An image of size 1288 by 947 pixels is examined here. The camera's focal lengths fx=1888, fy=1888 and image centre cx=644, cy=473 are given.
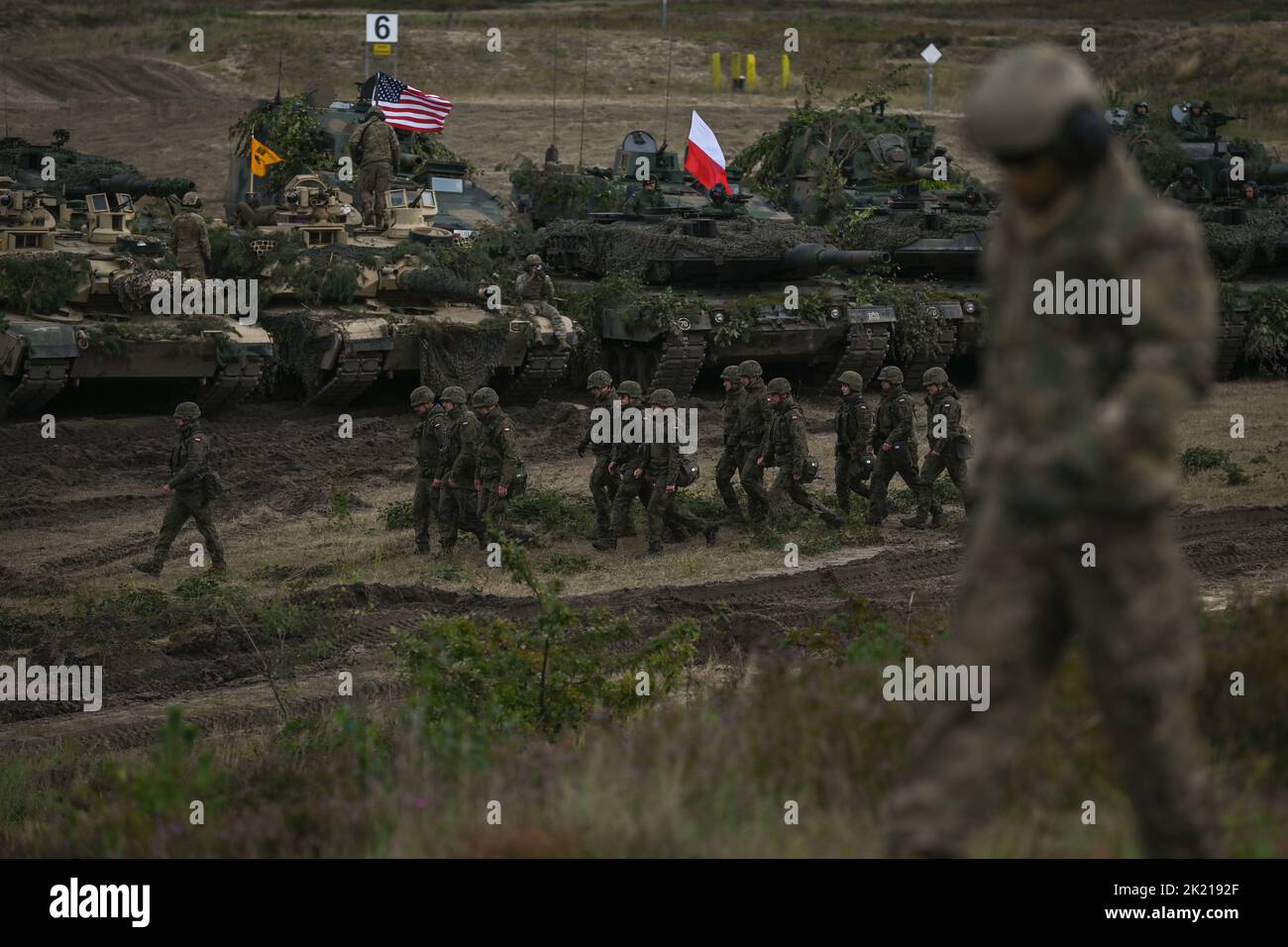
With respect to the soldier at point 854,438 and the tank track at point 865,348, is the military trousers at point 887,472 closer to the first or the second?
the soldier at point 854,438

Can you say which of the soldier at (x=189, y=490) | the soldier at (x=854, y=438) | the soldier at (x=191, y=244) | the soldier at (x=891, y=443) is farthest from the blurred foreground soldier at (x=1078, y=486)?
the soldier at (x=191, y=244)

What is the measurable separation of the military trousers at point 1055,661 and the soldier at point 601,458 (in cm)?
1026

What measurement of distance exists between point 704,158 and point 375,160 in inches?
163

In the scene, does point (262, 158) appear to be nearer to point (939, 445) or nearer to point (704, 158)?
point (704, 158)

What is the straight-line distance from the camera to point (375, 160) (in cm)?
2105

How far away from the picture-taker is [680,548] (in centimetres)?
1448

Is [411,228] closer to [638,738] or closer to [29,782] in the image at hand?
[29,782]

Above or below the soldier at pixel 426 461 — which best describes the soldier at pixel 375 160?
above

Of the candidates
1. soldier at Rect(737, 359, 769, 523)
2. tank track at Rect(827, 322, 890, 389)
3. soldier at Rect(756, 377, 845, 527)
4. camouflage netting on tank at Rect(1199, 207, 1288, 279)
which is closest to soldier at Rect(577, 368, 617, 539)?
soldier at Rect(737, 359, 769, 523)

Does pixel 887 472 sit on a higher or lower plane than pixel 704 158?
lower

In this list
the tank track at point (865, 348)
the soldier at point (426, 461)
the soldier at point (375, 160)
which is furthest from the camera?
the soldier at point (375, 160)

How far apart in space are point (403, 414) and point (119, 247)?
3249 mm

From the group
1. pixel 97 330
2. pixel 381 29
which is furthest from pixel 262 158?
pixel 97 330

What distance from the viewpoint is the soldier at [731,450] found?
1484cm
